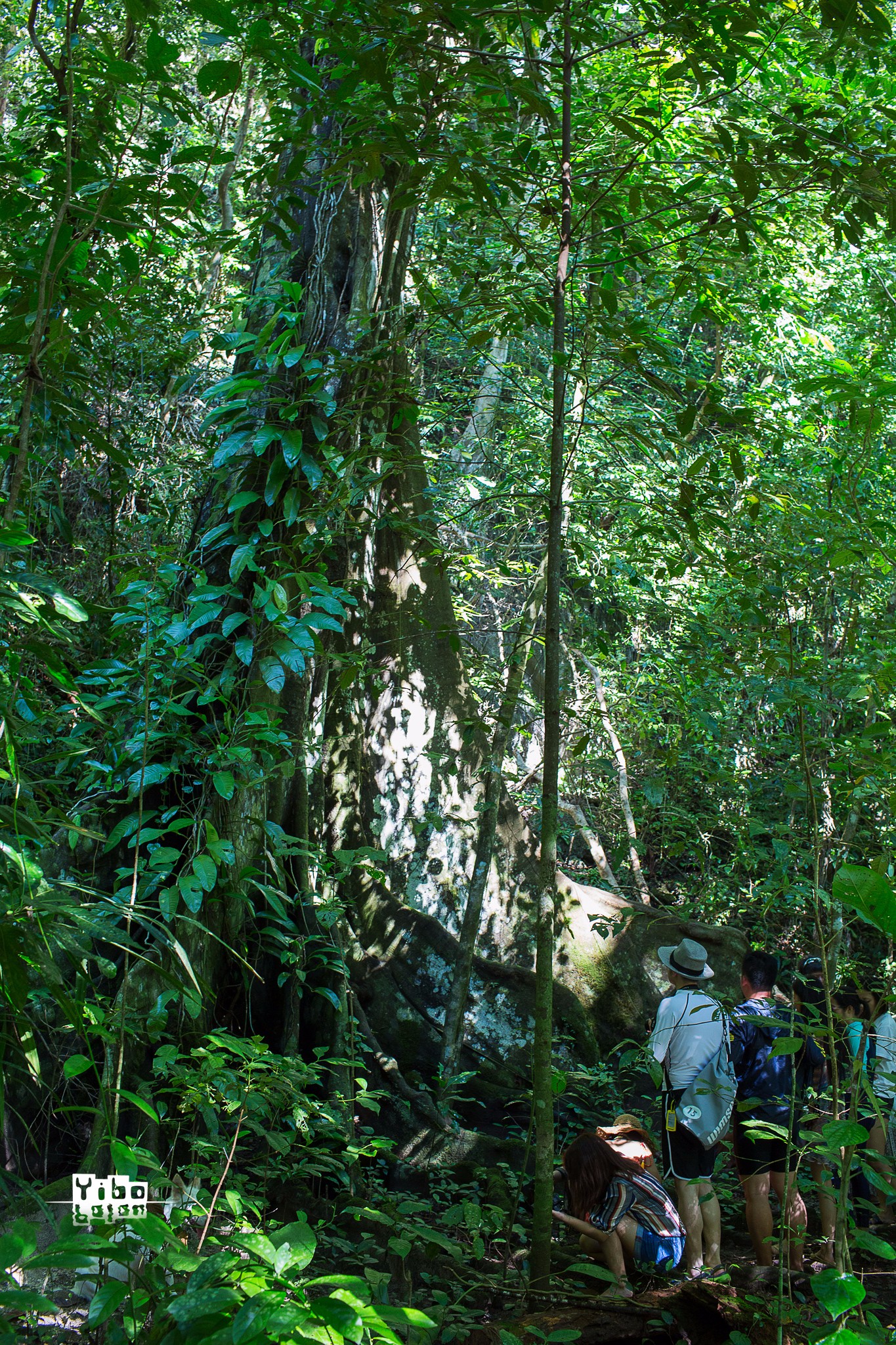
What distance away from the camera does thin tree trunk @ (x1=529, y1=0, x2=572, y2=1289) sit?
2.56 metres

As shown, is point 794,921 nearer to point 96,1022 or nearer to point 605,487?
point 605,487

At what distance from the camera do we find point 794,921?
27.8 feet

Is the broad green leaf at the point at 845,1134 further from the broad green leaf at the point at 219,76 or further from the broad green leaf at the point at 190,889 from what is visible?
the broad green leaf at the point at 219,76

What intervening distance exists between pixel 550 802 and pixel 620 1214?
1726 mm

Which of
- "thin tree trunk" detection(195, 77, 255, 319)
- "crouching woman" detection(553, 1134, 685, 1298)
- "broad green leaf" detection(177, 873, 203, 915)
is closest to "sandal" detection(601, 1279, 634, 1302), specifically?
"crouching woman" detection(553, 1134, 685, 1298)

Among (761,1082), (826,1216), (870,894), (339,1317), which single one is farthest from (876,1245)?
(826,1216)

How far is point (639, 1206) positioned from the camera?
3.41m

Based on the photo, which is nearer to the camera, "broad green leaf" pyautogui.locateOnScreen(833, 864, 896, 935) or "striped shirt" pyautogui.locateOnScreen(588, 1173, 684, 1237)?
→ "broad green leaf" pyautogui.locateOnScreen(833, 864, 896, 935)

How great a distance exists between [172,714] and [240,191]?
27.2 feet

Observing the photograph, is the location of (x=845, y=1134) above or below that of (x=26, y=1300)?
above

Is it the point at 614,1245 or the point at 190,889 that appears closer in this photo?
the point at 190,889

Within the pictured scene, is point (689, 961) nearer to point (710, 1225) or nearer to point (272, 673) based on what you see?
point (710, 1225)

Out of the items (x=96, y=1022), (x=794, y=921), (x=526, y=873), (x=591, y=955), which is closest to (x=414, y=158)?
(x=96, y=1022)

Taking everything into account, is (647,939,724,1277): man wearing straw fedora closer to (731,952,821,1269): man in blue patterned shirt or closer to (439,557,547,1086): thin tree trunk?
(731,952,821,1269): man in blue patterned shirt
